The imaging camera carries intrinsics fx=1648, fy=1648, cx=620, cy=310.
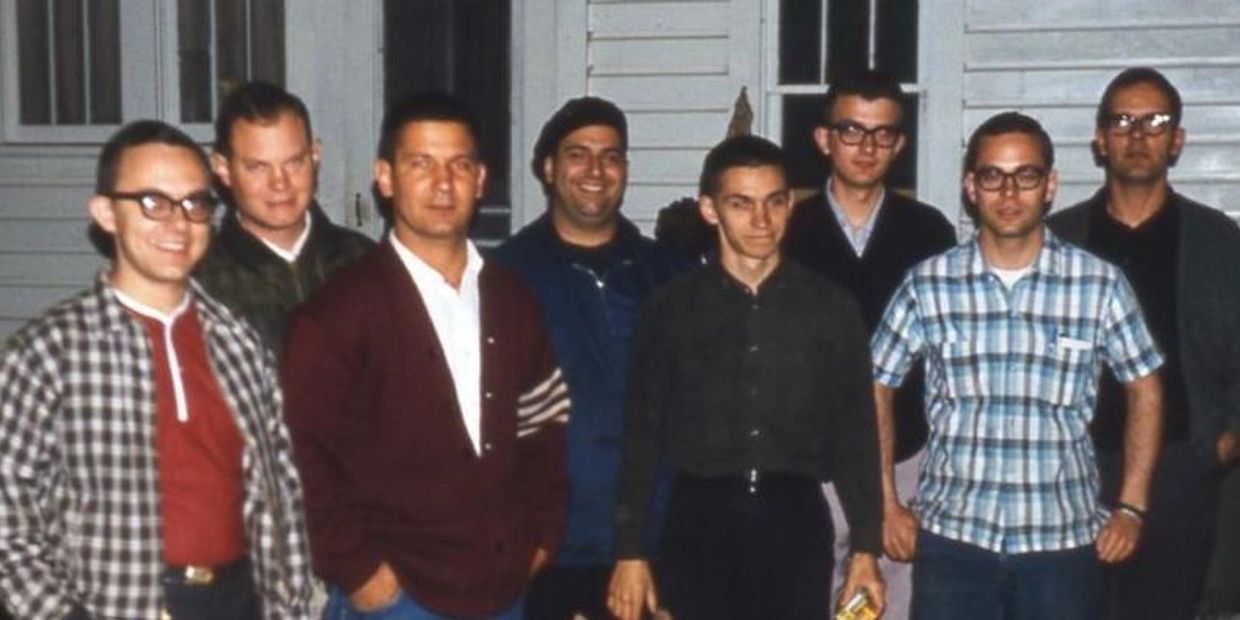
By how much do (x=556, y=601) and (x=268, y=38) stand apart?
4478 mm

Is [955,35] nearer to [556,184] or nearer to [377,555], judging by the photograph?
[556,184]

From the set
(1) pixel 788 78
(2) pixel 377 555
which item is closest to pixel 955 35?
(1) pixel 788 78

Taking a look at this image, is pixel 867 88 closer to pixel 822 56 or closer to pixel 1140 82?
pixel 1140 82

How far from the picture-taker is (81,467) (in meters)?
3.13

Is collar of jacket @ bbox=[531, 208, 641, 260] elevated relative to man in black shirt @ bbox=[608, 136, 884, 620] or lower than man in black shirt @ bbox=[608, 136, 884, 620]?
elevated

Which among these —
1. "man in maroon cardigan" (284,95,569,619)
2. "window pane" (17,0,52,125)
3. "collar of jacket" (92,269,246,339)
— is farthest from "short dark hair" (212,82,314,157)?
"window pane" (17,0,52,125)

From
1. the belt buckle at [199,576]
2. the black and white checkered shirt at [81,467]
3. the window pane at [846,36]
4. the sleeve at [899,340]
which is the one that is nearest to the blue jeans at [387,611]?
the belt buckle at [199,576]

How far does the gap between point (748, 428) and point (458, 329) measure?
2.74 feet

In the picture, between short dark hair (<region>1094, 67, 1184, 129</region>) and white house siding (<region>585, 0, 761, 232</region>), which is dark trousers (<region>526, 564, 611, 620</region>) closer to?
short dark hair (<region>1094, 67, 1184, 129</region>)

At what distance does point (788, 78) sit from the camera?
7273 millimetres

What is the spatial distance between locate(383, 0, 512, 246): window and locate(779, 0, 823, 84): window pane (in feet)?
4.38

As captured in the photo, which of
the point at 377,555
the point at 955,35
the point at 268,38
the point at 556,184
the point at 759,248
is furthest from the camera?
the point at 268,38

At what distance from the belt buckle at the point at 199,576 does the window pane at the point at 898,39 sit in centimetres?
460

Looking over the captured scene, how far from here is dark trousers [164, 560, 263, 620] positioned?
3.23 metres
